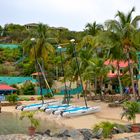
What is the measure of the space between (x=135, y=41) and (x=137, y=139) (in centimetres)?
1825

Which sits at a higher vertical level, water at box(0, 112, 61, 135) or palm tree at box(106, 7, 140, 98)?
palm tree at box(106, 7, 140, 98)

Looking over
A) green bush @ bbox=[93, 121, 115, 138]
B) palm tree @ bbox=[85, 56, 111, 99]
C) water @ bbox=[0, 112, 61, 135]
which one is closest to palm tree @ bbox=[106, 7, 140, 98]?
palm tree @ bbox=[85, 56, 111, 99]

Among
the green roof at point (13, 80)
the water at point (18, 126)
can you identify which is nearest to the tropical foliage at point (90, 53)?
the green roof at point (13, 80)

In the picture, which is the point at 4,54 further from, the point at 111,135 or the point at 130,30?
the point at 111,135

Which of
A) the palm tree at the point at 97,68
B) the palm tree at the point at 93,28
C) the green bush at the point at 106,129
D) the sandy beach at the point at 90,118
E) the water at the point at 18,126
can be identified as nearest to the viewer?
the green bush at the point at 106,129

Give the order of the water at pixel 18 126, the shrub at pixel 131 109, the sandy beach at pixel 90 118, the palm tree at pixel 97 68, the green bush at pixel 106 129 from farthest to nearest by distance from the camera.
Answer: the palm tree at pixel 97 68
the sandy beach at pixel 90 118
the water at pixel 18 126
the shrub at pixel 131 109
the green bush at pixel 106 129

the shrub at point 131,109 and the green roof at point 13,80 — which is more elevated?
the green roof at point 13,80

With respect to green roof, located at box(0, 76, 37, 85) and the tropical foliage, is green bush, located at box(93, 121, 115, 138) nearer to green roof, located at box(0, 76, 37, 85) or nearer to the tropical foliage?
the tropical foliage

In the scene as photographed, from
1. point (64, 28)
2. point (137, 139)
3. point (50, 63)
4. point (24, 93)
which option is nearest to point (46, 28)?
point (24, 93)

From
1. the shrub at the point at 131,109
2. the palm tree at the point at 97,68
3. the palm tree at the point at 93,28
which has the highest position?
the palm tree at the point at 93,28

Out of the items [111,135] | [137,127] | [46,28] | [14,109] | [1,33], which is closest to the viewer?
[111,135]

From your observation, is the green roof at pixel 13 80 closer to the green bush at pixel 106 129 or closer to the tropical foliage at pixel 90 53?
the tropical foliage at pixel 90 53

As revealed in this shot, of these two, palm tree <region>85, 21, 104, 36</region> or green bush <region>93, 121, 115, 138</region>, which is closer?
green bush <region>93, 121, 115, 138</region>

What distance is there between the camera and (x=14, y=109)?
43.3 m
